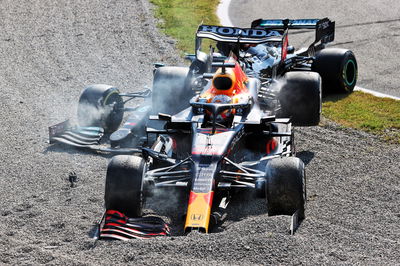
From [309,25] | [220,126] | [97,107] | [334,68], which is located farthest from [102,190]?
[334,68]

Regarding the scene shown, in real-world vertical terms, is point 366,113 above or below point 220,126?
below

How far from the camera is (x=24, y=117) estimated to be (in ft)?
49.7

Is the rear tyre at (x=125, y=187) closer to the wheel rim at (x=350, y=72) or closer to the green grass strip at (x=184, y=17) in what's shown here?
the wheel rim at (x=350, y=72)

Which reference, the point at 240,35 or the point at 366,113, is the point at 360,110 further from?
the point at 240,35

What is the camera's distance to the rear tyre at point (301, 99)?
1320 cm

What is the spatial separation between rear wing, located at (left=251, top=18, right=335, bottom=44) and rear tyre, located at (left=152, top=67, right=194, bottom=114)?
2.70 m

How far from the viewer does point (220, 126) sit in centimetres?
1114

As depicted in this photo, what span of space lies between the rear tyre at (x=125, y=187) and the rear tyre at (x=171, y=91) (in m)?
3.98

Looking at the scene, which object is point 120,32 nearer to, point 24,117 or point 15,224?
point 24,117

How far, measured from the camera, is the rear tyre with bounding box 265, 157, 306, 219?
31.2 feet

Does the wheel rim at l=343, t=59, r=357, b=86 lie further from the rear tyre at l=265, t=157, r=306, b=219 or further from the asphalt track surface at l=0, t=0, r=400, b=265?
the rear tyre at l=265, t=157, r=306, b=219

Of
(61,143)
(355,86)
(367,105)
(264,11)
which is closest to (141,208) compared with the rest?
(61,143)

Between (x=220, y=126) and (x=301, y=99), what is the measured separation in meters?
2.66

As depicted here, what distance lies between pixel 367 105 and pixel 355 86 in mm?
1686
